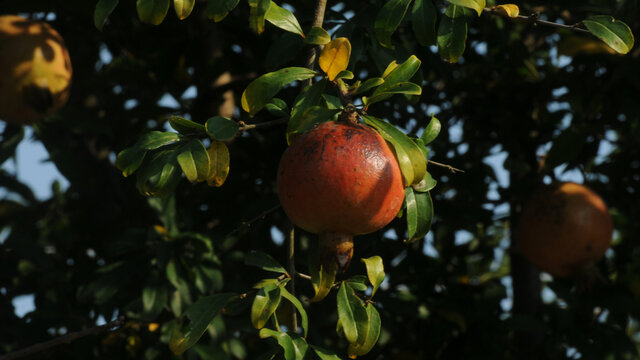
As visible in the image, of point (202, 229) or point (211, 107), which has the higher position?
point (211, 107)

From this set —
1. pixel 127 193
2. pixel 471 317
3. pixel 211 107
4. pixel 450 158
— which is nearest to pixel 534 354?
pixel 471 317

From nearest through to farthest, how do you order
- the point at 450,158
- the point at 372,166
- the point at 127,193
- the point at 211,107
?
the point at 372,166
the point at 450,158
the point at 211,107
the point at 127,193

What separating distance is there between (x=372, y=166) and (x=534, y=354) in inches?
67.5

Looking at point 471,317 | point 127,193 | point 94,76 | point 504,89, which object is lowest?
point 471,317

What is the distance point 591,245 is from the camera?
6.64 ft

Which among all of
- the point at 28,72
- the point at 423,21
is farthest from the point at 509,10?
the point at 28,72

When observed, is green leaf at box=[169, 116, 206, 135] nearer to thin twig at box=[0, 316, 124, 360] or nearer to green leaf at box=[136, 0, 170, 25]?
green leaf at box=[136, 0, 170, 25]

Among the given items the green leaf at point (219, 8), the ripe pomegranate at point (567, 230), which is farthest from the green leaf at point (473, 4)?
the ripe pomegranate at point (567, 230)

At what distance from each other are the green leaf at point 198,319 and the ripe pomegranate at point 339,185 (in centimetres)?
25

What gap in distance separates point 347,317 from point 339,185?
0.24 meters

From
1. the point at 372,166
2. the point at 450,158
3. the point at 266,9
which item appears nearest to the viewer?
the point at 372,166

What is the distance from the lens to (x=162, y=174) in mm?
1151

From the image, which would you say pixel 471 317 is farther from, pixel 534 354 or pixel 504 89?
pixel 504 89

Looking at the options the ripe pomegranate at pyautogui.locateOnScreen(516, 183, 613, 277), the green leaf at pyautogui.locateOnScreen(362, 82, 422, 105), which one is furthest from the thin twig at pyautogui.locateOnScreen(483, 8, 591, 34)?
the ripe pomegranate at pyautogui.locateOnScreen(516, 183, 613, 277)
